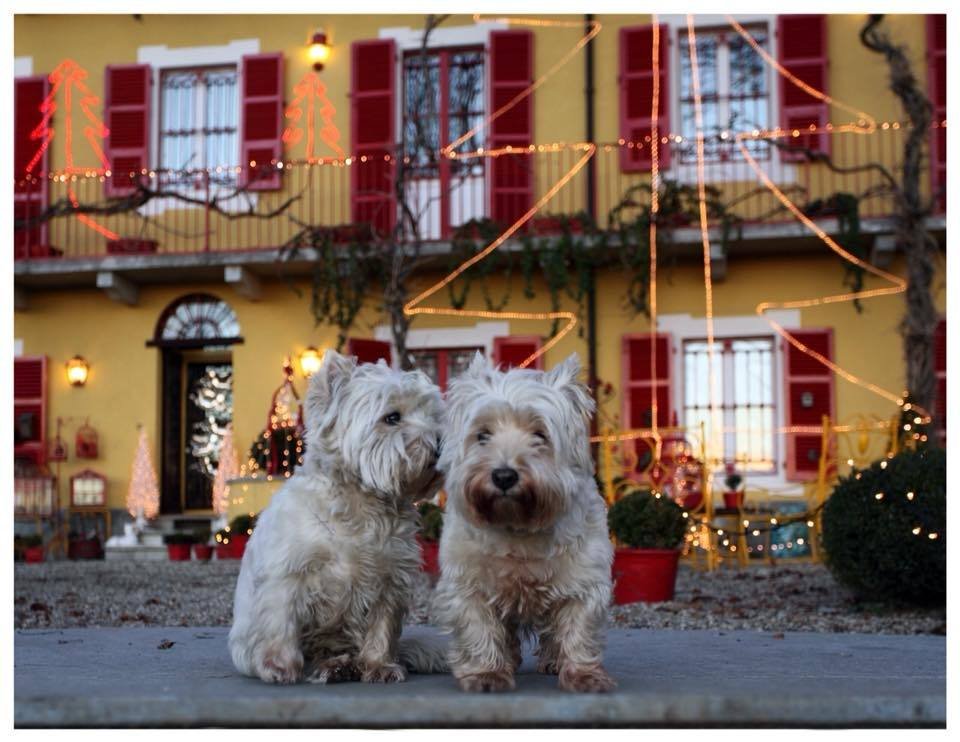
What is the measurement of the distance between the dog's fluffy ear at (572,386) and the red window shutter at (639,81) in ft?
41.5

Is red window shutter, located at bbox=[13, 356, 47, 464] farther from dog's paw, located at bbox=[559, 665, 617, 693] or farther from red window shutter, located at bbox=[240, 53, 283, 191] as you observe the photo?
dog's paw, located at bbox=[559, 665, 617, 693]

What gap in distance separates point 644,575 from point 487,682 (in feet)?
17.2

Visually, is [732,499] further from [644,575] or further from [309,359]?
[309,359]

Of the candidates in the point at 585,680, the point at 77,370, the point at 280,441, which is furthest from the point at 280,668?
the point at 77,370

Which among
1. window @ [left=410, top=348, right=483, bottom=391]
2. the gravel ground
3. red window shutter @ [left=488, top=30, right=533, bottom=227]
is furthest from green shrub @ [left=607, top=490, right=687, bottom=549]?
red window shutter @ [left=488, top=30, right=533, bottom=227]

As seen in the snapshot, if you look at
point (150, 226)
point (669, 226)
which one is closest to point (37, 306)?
point (150, 226)

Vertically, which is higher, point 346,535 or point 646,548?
point 346,535

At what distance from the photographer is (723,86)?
1622 cm

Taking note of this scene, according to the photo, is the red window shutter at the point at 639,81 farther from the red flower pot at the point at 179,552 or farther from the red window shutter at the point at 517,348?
the red flower pot at the point at 179,552

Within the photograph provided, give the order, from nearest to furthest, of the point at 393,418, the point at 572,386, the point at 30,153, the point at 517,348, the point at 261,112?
the point at 572,386
the point at 393,418
the point at 517,348
the point at 261,112
the point at 30,153

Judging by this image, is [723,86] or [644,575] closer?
[644,575]

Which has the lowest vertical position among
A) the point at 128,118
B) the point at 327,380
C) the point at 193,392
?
the point at 327,380

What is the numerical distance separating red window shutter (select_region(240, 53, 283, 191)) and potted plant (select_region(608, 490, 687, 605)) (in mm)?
9375
